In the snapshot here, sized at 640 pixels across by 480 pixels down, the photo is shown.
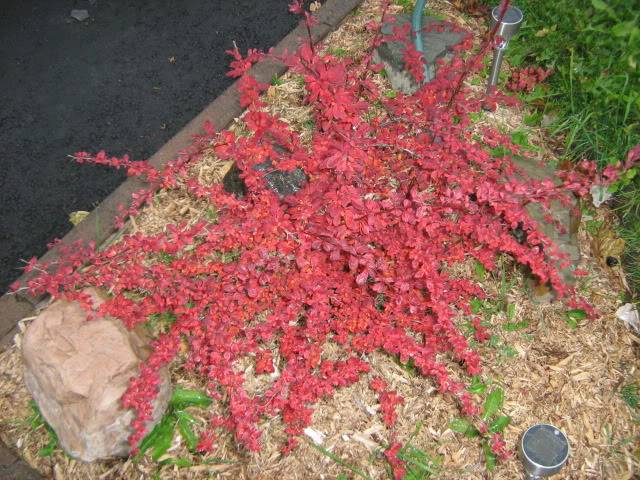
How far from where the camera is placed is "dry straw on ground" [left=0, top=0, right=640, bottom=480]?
2799 millimetres

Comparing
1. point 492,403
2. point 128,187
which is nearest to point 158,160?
point 128,187

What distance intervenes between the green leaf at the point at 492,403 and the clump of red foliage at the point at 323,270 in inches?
2.7

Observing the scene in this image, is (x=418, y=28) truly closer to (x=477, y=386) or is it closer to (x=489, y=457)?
(x=477, y=386)

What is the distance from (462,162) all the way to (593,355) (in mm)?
1347

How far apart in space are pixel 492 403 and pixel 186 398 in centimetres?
166

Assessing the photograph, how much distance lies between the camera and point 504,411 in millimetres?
2926

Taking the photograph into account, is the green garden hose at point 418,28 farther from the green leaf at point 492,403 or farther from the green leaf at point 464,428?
the green leaf at point 464,428

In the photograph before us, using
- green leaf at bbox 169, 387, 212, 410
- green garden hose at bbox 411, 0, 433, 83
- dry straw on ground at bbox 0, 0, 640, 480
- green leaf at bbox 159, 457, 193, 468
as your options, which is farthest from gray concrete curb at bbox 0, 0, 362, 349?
green leaf at bbox 159, 457, 193, 468

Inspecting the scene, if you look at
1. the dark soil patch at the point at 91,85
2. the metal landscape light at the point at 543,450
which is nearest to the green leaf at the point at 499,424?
the metal landscape light at the point at 543,450

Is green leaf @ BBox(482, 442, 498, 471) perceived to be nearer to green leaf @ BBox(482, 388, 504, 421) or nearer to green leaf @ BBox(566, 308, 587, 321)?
green leaf @ BBox(482, 388, 504, 421)

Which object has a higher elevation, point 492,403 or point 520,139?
point 520,139

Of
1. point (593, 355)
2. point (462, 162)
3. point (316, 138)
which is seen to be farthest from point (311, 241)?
point (593, 355)

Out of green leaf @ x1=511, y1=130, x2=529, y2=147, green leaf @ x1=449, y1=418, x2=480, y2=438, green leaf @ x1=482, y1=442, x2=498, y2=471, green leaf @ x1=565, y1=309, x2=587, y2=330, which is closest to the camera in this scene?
green leaf @ x1=482, y1=442, x2=498, y2=471

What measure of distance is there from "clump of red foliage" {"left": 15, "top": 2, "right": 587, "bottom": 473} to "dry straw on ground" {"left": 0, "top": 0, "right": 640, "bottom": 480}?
0.47 feet
